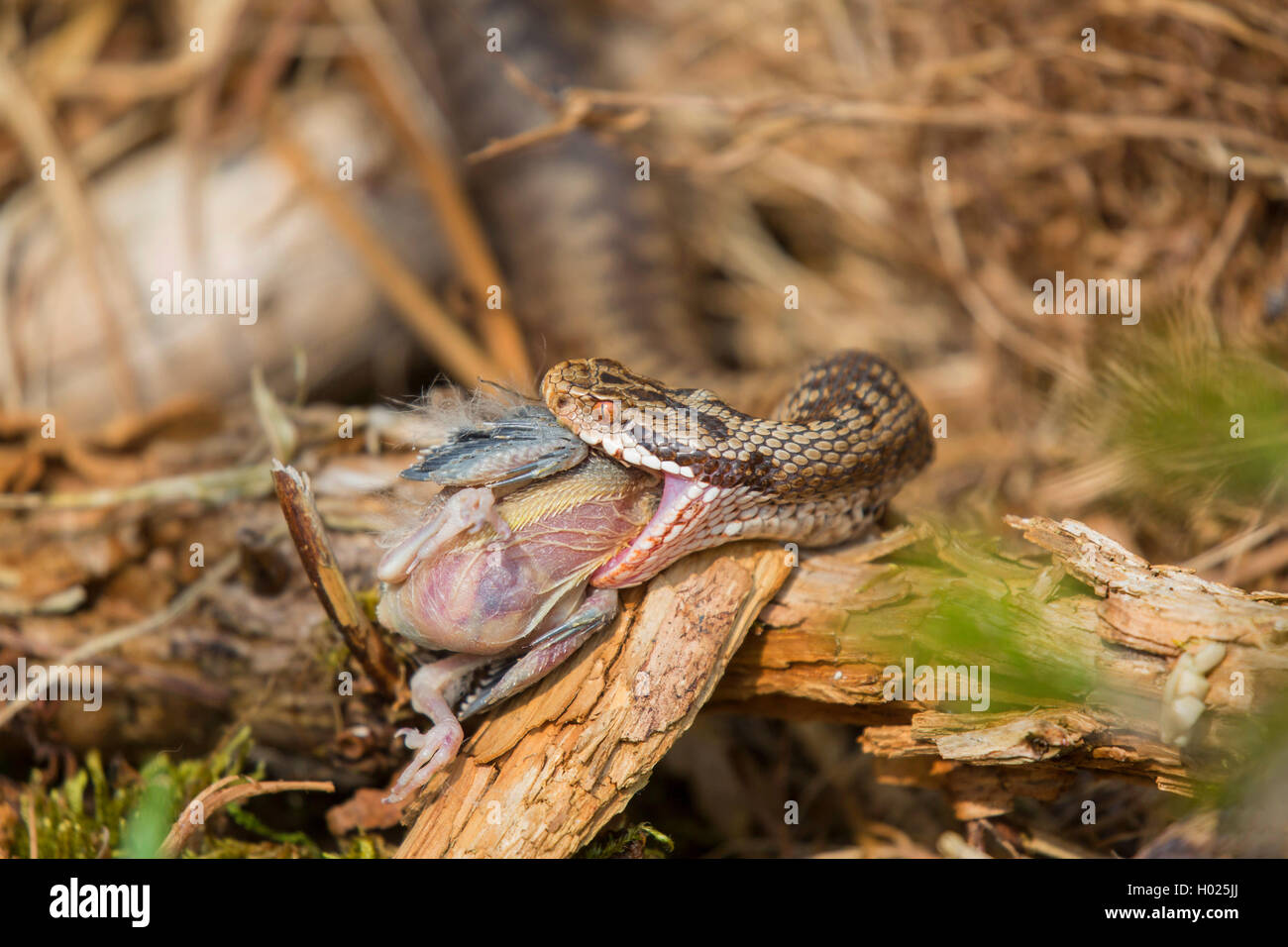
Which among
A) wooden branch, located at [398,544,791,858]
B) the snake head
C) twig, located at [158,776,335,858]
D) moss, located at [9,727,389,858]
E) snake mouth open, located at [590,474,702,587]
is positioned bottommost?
moss, located at [9,727,389,858]

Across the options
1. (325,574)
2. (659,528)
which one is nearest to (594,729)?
(659,528)

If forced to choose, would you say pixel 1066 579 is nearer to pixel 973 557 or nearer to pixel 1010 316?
pixel 973 557

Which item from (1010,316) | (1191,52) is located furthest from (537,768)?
(1191,52)

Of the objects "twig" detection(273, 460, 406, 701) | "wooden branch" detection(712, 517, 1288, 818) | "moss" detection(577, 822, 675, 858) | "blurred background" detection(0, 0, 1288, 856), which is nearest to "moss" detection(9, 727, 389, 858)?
"blurred background" detection(0, 0, 1288, 856)

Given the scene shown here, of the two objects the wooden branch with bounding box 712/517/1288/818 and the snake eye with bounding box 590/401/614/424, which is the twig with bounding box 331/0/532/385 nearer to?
the snake eye with bounding box 590/401/614/424

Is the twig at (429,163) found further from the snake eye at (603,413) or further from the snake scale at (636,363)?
the snake eye at (603,413)

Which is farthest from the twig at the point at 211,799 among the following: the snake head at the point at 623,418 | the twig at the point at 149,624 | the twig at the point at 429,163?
the twig at the point at 429,163
